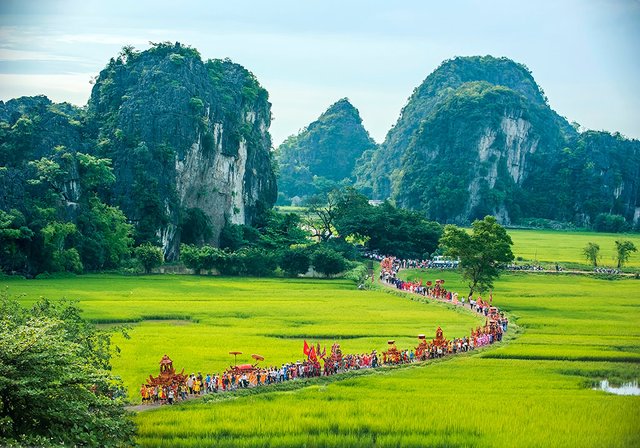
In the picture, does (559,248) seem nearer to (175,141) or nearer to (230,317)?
(175,141)

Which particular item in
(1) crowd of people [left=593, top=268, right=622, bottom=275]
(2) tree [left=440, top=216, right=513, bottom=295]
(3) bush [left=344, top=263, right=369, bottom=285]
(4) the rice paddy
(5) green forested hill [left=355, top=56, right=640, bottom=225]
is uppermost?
(5) green forested hill [left=355, top=56, right=640, bottom=225]

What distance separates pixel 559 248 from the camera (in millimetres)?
83438

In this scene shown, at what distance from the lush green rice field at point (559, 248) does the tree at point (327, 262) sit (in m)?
17.4

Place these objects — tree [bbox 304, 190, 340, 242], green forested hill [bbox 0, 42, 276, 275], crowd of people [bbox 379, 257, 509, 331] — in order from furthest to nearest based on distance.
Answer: tree [bbox 304, 190, 340, 242], green forested hill [bbox 0, 42, 276, 275], crowd of people [bbox 379, 257, 509, 331]

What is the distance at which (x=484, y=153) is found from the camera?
5108 inches

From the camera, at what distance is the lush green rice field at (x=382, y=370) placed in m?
21.1

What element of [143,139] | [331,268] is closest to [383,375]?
[331,268]

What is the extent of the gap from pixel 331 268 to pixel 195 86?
22.4 meters

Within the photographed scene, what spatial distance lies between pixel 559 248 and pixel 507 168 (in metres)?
51.1

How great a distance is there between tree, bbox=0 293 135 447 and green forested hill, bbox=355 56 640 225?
102m

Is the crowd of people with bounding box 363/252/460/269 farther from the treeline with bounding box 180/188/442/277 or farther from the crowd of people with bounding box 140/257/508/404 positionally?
the crowd of people with bounding box 140/257/508/404

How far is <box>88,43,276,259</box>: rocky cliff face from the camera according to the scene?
216ft


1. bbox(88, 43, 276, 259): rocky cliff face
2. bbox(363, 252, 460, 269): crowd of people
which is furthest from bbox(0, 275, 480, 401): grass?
bbox(88, 43, 276, 259): rocky cliff face

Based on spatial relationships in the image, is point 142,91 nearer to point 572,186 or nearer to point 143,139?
point 143,139
